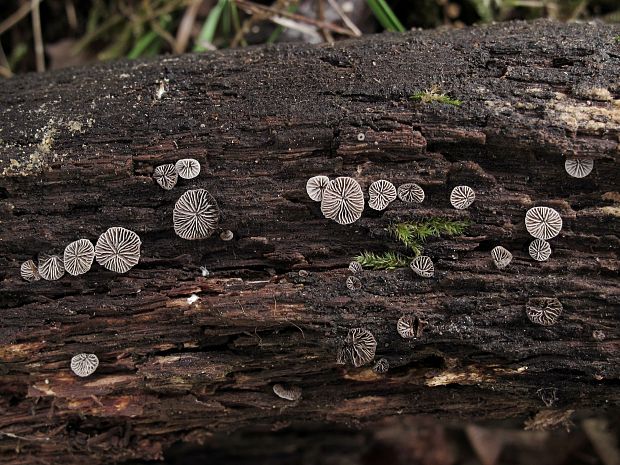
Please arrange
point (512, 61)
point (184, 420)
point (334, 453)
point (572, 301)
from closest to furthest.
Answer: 1. point (572, 301)
2. point (512, 61)
3. point (184, 420)
4. point (334, 453)

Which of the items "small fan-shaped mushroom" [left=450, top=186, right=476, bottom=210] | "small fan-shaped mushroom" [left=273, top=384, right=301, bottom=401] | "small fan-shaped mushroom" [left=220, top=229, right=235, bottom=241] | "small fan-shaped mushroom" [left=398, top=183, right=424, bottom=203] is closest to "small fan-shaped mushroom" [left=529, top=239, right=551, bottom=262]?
"small fan-shaped mushroom" [left=450, top=186, right=476, bottom=210]

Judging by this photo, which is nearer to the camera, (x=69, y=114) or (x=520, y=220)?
(x=520, y=220)

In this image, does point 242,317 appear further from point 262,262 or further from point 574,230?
point 574,230

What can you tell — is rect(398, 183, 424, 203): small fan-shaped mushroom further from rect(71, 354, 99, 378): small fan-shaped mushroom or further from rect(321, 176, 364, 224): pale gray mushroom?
rect(71, 354, 99, 378): small fan-shaped mushroom

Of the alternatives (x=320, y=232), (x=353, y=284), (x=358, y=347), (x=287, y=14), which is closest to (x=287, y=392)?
(x=358, y=347)

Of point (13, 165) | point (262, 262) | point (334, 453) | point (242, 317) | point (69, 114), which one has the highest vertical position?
point (69, 114)

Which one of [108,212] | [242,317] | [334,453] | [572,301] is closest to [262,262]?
[242,317]

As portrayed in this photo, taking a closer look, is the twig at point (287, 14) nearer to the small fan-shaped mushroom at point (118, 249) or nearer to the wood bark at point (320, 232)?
the wood bark at point (320, 232)
